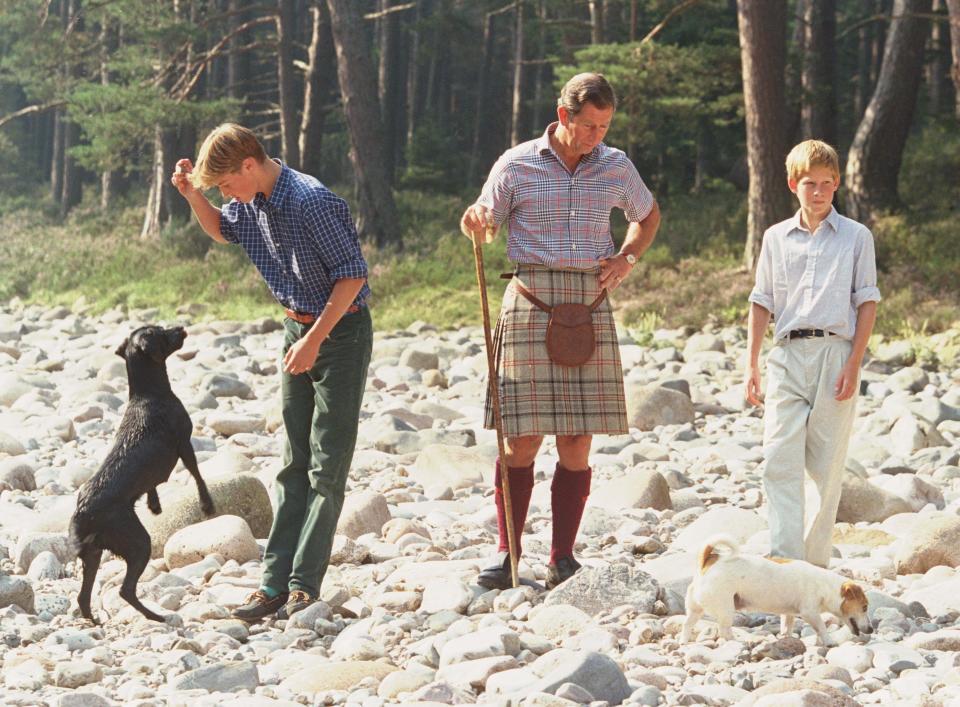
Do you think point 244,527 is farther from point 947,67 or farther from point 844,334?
point 947,67

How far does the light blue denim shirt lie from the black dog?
2.34m

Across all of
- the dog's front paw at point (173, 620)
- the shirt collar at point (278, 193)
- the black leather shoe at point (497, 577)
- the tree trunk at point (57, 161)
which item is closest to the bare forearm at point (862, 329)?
the black leather shoe at point (497, 577)

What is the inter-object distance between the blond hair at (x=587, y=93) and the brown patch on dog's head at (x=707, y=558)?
1642mm

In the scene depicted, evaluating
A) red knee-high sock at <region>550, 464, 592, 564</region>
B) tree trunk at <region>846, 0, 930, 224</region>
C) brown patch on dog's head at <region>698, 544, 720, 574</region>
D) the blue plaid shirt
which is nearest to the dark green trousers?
the blue plaid shirt

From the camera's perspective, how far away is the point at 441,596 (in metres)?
5.12

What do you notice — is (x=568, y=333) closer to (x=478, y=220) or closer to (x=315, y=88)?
(x=478, y=220)

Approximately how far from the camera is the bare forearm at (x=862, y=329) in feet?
15.5

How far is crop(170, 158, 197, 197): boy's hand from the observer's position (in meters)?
4.86

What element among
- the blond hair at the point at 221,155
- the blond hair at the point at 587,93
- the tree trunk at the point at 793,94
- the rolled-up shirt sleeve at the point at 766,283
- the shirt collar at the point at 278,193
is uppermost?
the tree trunk at the point at 793,94

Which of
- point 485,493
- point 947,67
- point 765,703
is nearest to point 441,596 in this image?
point 765,703

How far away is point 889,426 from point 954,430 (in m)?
0.46

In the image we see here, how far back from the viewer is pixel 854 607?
433cm

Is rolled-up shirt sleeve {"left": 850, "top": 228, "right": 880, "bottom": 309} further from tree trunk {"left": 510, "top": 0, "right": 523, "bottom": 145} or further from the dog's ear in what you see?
tree trunk {"left": 510, "top": 0, "right": 523, "bottom": 145}

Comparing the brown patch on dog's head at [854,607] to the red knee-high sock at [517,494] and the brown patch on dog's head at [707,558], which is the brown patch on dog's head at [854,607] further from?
the red knee-high sock at [517,494]
